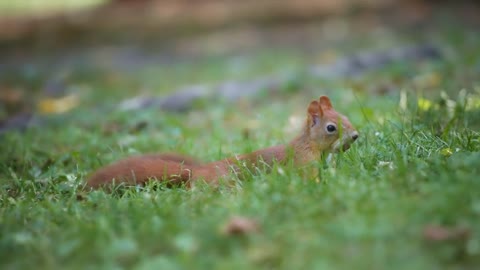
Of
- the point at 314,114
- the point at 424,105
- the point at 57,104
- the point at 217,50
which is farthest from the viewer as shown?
the point at 217,50

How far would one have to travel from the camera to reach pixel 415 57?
7.31 meters

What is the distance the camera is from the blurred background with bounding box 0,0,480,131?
22.1 ft

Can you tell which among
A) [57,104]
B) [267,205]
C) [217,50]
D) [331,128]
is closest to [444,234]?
[267,205]

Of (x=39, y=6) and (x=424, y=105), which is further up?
(x=424, y=105)

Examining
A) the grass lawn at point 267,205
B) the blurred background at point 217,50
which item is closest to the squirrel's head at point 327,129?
the grass lawn at point 267,205

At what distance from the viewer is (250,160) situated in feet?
11.9

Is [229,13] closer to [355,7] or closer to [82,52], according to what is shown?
[355,7]

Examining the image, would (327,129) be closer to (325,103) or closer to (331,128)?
(331,128)

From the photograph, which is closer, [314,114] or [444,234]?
[444,234]

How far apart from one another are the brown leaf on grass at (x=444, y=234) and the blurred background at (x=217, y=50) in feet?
11.3

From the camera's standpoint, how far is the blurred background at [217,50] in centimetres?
674

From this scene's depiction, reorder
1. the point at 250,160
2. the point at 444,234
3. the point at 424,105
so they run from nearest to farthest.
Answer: the point at 444,234
the point at 250,160
the point at 424,105

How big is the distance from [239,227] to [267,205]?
0.30 m

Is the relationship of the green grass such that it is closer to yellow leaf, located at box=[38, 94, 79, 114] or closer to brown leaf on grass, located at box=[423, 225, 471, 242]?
yellow leaf, located at box=[38, 94, 79, 114]
